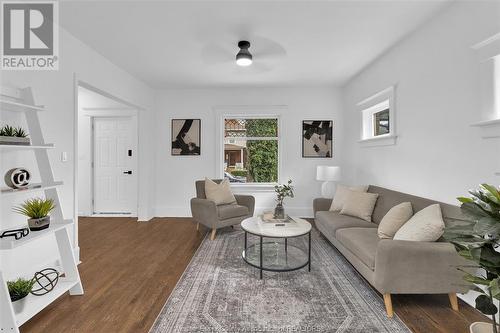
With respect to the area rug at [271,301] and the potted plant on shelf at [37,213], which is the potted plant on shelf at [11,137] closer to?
the potted plant on shelf at [37,213]

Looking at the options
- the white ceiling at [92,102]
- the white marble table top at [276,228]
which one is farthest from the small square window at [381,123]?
the white ceiling at [92,102]

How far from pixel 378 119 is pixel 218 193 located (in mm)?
2748

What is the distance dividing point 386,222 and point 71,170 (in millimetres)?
3399

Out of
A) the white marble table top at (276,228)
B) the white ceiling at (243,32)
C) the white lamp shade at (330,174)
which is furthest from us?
the white lamp shade at (330,174)

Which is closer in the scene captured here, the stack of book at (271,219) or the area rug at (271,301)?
the area rug at (271,301)

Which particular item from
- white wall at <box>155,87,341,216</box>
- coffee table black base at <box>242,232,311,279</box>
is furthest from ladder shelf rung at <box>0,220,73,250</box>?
white wall at <box>155,87,341,216</box>

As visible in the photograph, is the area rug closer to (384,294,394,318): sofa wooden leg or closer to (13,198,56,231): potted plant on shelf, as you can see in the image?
(384,294,394,318): sofa wooden leg

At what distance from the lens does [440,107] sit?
233 cm

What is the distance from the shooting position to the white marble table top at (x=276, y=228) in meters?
2.47

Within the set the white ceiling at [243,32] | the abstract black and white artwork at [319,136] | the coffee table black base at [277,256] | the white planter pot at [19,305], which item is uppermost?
the white ceiling at [243,32]

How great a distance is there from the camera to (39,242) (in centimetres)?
234

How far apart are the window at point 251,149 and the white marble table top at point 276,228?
2108 mm

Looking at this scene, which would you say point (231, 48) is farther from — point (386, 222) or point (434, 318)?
point (434, 318)

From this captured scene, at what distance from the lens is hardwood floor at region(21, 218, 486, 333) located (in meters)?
1.80
